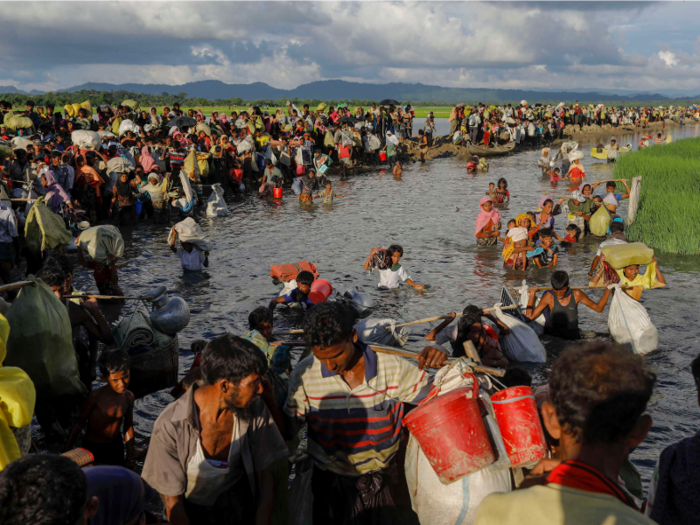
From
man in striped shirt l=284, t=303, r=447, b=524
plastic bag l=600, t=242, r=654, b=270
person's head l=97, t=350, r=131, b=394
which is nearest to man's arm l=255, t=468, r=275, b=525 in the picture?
man in striped shirt l=284, t=303, r=447, b=524

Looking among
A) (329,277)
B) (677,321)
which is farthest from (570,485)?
(329,277)

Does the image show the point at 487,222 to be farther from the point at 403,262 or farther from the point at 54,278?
the point at 54,278

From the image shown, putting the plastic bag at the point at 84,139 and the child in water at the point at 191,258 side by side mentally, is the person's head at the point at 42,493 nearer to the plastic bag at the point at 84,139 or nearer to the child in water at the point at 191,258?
the child in water at the point at 191,258

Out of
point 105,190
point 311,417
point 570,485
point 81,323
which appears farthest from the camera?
point 105,190

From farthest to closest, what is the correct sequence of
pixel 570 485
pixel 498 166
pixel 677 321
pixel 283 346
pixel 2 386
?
pixel 498 166 < pixel 677 321 < pixel 283 346 < pixel 2 386 < pixel 570 485

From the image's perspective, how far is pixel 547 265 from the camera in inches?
435

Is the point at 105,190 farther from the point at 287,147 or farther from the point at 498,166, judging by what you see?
the point at 498,166

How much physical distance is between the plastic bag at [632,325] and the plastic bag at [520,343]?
1007mm

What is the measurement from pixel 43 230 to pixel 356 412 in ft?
23.9

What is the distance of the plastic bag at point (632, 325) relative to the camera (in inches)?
266

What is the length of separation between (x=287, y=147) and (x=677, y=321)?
15914mm

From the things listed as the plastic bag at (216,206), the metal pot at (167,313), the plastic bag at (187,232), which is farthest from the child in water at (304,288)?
the plastic bag at (216,206)

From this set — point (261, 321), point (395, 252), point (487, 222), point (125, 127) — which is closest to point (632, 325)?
point (395, 252)

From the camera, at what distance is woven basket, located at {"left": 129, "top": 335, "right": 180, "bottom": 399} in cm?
493
